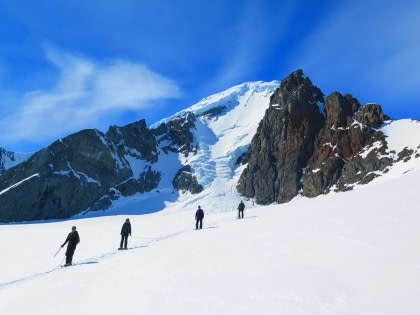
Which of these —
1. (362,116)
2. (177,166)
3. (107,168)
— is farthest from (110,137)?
(362,116)

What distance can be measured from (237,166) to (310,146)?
42.3 metres

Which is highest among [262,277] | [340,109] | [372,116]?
[340,109]

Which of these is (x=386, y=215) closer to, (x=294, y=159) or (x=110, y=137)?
(x=294, y=159)

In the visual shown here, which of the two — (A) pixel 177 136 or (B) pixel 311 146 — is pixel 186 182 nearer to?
(A) pixel 177 136

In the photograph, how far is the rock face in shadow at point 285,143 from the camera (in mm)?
125875

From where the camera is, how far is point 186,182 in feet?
483

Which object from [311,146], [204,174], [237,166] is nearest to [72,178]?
[204,174]

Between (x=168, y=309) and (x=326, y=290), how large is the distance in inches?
150

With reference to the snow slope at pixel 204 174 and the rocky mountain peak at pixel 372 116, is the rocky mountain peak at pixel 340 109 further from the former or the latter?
the snow slope at pixel 204 174

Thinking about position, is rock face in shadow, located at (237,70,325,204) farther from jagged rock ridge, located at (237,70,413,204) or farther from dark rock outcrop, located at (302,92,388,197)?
dark rock outcrop, located at (302,92,388,197)

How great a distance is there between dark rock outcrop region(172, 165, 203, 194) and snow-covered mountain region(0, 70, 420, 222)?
42cm

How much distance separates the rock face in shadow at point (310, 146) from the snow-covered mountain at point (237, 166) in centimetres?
36

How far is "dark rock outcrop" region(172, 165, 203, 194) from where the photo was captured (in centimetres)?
14200

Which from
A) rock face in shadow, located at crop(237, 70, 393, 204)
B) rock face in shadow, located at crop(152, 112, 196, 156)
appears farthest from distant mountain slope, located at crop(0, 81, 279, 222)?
rock face in shadow, located at crop(237, 70, 393, 204)
